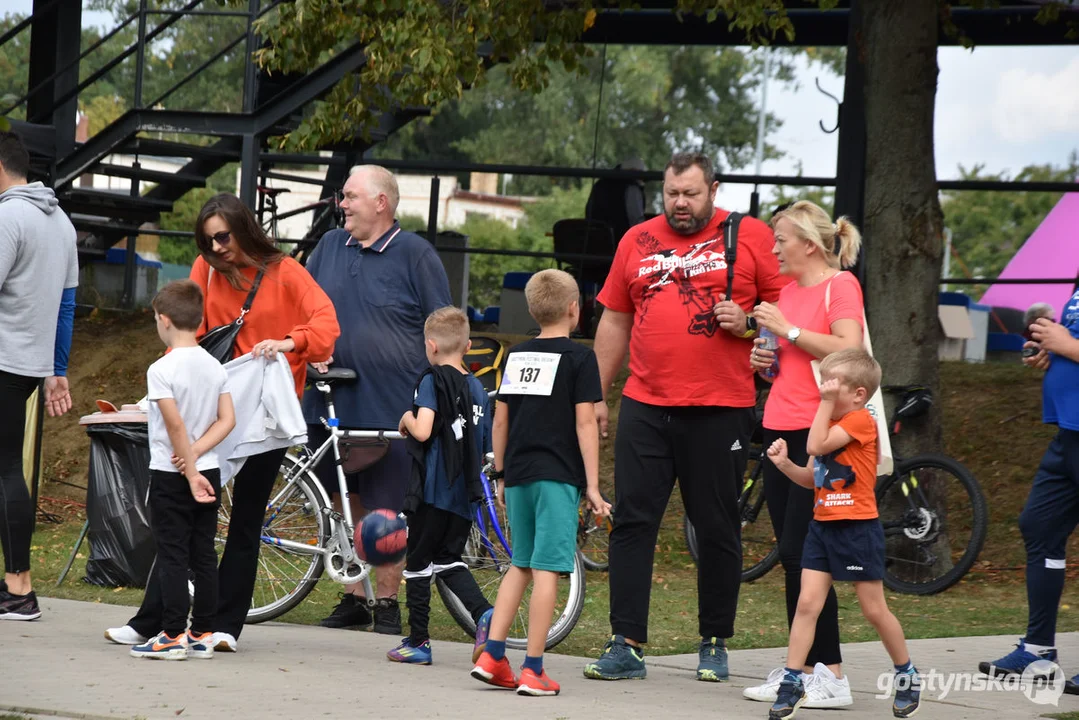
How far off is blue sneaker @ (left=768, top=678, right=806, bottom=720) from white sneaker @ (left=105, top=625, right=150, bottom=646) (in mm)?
2482

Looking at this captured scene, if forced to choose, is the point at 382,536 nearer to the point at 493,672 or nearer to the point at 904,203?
the point at 493,672

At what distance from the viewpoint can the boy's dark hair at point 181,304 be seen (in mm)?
5520

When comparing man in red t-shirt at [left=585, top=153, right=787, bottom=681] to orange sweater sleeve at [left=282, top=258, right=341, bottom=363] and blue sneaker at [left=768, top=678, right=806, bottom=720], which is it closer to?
blue sneaker at [left=768, top=678, right=806, bottom=720]

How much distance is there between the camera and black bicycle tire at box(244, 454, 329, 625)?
6449 millimetres

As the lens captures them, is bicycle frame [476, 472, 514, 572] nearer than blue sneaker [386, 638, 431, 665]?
No

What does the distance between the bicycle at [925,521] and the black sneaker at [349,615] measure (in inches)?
120

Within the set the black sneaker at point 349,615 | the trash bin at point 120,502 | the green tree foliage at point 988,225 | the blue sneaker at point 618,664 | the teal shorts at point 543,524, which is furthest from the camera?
the green tree foliage at point 988,225

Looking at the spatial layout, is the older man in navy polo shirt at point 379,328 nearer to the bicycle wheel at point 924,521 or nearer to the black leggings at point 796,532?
the black leggings at point 796,532

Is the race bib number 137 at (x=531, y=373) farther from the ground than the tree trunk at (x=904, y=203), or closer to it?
closer to it

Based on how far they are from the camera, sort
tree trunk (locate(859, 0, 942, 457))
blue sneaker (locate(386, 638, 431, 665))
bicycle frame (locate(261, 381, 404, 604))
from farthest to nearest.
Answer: tree trunk (locate(859, 0, 942, 457))
bicycle frame (locate(261, 381, 404, 604))
blue sneaker (locate(386, 638, 431, 665))

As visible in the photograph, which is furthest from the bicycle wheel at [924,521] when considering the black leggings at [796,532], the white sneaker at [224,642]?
the white sneaker at [224,642]

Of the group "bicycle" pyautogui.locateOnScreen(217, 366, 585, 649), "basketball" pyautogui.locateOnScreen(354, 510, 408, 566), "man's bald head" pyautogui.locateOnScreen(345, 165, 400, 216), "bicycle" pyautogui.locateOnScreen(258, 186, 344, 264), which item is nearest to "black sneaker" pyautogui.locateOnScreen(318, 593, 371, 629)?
"bicycle" pyautogui.locateOnScreen(217, 366, 585, 649)

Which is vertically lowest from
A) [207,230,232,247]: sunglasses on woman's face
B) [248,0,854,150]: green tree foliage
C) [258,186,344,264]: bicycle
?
[207,230,232,247]: sunglasses on woman's face

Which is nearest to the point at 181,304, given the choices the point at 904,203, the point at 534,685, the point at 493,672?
the point at 493,672
